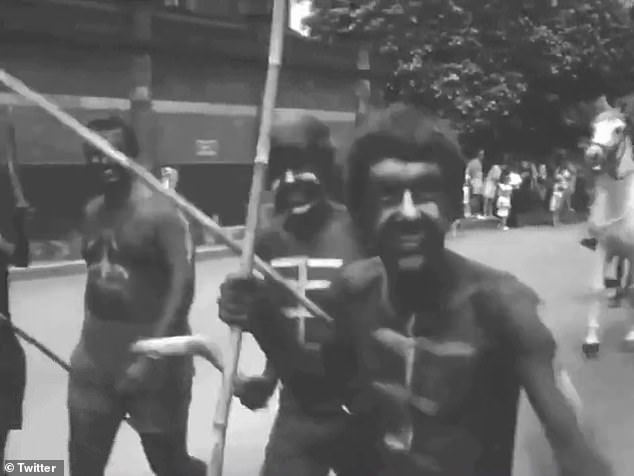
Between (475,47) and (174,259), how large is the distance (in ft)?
2.60

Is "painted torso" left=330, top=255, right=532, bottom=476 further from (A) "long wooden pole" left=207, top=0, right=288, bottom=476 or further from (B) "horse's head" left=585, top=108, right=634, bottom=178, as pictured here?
(B) "horse's head" left=585, top=108, right=634, bottom=178

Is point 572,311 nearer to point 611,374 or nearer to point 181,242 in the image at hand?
point 611,374

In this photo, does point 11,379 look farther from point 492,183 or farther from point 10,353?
point 492,183

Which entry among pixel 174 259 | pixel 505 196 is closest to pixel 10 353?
pixel 174 259

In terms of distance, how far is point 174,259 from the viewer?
7.06 ft

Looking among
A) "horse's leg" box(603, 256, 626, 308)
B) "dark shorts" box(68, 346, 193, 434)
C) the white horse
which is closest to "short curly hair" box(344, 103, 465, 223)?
the white horse

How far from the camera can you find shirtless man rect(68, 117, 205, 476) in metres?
2.14

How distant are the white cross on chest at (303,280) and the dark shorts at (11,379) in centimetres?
72

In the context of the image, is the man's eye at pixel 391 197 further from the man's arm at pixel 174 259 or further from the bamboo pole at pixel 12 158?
the bamboo pole at pixel 12 158

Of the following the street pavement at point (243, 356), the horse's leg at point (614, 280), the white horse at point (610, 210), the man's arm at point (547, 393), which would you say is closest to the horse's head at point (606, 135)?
the white horse at point (610, 210)

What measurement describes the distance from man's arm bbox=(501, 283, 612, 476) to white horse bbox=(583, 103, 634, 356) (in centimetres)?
73

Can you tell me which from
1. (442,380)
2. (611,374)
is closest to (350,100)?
(442,380)

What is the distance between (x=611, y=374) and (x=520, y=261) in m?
1.17

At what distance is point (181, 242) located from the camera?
7.05 ft
